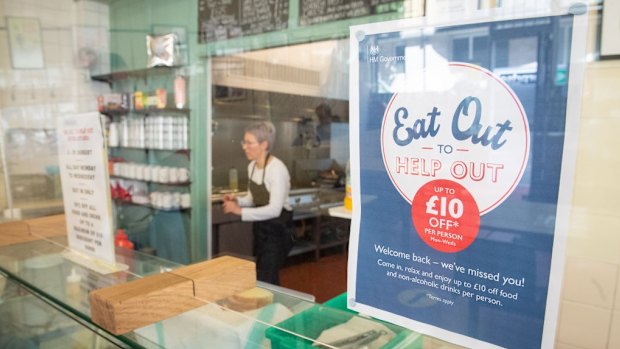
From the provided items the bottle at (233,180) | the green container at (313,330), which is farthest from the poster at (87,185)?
the bottle at (233,180)

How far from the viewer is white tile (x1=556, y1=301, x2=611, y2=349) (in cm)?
86

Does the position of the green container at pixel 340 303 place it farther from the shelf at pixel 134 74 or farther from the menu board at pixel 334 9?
the shelf at pixel 134 74

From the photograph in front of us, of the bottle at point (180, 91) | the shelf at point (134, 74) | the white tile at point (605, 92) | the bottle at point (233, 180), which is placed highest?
the shelf at point (134, 74)

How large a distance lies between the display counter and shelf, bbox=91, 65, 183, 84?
9.48 ft

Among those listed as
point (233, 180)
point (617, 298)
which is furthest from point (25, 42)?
point (617, 298)

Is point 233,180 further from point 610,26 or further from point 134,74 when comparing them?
point 610,26

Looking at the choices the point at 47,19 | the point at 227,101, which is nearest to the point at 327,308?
the point at 47,19

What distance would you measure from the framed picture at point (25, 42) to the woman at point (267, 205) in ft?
4.36

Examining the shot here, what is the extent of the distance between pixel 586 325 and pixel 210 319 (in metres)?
0.78

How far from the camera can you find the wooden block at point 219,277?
30.6 inches

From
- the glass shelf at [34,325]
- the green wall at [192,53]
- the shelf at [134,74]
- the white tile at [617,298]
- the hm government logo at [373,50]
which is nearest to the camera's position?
the hm government logo at [373,50]

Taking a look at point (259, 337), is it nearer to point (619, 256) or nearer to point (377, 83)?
point (377, 83)

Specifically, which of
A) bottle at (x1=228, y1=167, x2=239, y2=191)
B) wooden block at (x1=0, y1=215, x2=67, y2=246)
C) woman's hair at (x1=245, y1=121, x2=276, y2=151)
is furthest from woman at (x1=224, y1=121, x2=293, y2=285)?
wooden block at (x1=0, y1=215, x2=67, y2=246)

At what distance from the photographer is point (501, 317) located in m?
0.50
